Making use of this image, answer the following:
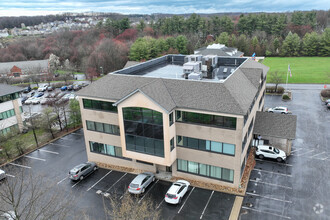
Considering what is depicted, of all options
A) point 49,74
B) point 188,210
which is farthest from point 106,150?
point 49,74

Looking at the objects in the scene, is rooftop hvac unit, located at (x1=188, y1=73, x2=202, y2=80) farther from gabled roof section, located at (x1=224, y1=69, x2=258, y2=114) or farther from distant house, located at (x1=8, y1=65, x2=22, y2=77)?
distant house, located at (x1=8, y1=65, x2=22, y2=77)

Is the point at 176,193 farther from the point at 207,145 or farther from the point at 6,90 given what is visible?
the point at 6,90

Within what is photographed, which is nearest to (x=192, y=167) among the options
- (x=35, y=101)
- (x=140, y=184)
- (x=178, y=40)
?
(x=140, y=184)

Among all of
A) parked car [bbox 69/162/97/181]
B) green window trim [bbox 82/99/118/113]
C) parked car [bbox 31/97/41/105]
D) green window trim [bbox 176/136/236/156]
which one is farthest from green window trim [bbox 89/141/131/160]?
parked car [bbox 31/97/41/105]

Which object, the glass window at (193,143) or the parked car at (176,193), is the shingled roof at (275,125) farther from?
the parked car at (176,193)

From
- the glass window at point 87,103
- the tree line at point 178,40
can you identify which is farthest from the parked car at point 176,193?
the tree line at point 178,40

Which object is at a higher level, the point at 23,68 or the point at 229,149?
the point at 229,149
